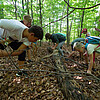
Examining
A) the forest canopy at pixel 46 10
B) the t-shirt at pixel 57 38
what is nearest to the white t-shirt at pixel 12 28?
the forest canopy at pixel 46 10

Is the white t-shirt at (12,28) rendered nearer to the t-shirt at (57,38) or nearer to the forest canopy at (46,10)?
the forest canopy at (46,10)

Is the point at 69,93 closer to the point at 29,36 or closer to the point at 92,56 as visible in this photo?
the point at 29,36

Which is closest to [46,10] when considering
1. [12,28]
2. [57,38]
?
[57,38]

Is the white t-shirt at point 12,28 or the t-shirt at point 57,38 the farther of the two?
the t-shirt at point 57,38

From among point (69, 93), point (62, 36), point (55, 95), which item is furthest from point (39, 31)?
point (62, 36)

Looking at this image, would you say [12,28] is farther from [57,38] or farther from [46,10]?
[46,10]

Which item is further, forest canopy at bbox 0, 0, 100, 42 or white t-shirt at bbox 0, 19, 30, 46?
forest canopy at bbox 0, 0, 100, 42

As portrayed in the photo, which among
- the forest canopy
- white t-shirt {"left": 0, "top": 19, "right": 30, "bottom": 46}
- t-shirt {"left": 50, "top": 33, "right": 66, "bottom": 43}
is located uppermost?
the forest canopy

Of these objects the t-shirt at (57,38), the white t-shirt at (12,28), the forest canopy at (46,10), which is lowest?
the t-shirt at (57,38)

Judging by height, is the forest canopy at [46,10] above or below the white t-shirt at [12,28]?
above

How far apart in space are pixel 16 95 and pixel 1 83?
0.61 meters

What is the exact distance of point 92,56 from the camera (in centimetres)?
266

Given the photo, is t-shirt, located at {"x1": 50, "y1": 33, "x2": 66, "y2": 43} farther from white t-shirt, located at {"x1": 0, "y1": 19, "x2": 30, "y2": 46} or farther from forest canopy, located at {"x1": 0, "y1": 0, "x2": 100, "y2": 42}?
white t-shirt, located at {"x1": 0, "y1": 19, "x2": 30, "y2": 46}


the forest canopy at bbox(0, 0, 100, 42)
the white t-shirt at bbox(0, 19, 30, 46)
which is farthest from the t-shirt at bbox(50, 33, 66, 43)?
the white t-shirt at bbox(0, 19, 30, 46)
